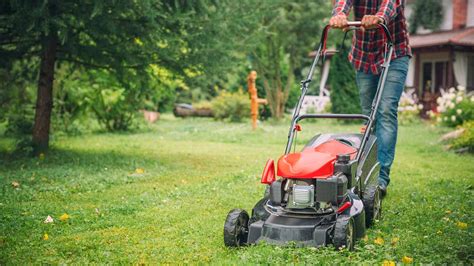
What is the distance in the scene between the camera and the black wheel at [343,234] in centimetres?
331

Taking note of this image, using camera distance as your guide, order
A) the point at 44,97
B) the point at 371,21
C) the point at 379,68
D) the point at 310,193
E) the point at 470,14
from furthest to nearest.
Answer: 1. the point at 470,14
2. the point at 44,97
3. the point at 379,68
4. the point at 371,21
5. the point at 310,193

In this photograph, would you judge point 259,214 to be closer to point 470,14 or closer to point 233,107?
point 233,107

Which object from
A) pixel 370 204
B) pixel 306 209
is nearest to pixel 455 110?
pixel 370 204

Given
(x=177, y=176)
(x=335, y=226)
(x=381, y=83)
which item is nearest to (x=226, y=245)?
(x=335, y=226)

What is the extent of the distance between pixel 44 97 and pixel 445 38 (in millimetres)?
15151

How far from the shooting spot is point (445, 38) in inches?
768

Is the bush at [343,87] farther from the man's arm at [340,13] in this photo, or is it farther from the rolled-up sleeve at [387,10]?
the rolled-up sleeve at [387,10]

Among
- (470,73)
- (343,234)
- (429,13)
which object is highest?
(429,13)

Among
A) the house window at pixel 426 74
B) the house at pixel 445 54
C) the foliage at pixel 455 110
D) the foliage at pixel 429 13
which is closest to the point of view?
the foliage at pixel 455 110

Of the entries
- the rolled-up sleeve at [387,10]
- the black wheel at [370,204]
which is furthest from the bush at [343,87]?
the black wheel at [370,204]

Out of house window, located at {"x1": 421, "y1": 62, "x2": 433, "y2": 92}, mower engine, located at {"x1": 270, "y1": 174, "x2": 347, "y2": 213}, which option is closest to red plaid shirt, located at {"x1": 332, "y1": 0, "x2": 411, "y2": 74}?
mower engine, located at {"x1": 270, "y1": 174, "x2": 347, "y2": 213}

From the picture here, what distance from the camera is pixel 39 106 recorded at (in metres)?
7.85

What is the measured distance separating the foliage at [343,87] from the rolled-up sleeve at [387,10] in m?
13.1

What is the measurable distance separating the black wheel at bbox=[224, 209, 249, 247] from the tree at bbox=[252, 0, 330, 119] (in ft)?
43.1
